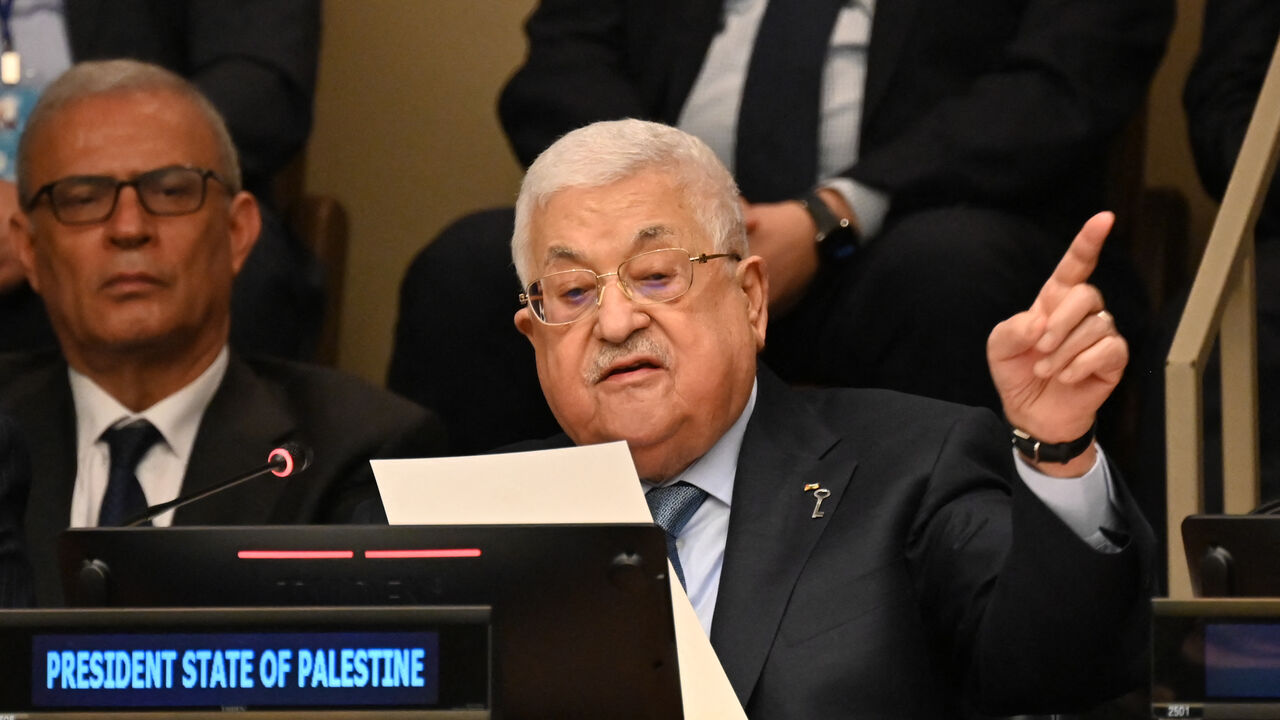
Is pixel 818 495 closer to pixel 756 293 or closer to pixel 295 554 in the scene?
pixel 756 293

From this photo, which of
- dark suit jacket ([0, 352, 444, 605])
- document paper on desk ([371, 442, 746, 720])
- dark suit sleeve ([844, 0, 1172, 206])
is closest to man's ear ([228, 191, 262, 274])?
dark suit jacket ([0, 352, 444, 605])

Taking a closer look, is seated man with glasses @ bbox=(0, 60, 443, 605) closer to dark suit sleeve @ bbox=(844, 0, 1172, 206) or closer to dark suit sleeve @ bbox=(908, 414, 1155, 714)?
dark suit sleeve @ bbox=(844, 0, 1172, 206)

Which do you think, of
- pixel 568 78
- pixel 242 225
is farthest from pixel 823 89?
pixel 242 225

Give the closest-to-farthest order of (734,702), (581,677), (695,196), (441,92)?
(581,677) < (734,702) < (695,196) < (441,92)

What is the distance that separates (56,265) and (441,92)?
145 cm

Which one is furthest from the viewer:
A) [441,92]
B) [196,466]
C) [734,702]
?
[441,92]

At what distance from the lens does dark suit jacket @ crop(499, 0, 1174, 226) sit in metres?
2.82

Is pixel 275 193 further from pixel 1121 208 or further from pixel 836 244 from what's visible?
pixel 1121 208

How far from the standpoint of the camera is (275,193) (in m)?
3.54

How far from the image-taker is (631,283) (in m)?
2.14

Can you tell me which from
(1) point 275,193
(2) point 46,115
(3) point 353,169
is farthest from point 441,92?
(2) point 46,115

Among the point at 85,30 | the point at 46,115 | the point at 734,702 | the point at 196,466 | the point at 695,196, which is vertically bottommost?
the point at 734,702

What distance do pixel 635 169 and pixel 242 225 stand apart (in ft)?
3.09

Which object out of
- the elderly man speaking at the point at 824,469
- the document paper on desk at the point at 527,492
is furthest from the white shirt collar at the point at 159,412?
the document paper on desk at the point at 527,492
